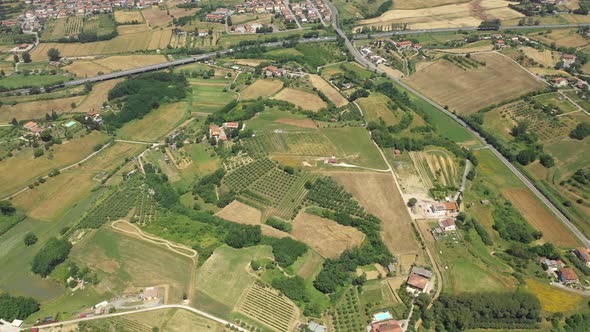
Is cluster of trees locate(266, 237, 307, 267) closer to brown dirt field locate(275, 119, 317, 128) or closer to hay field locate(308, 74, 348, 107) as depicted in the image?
brown dirt field locate(275, 119, 317, 128)

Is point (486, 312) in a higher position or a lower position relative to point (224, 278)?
lower

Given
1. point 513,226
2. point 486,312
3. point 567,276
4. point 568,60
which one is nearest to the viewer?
point 486,312

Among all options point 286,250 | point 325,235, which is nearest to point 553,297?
point 325,235

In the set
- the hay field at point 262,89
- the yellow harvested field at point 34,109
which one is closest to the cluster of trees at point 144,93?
the yellow harvested field at point 34,109

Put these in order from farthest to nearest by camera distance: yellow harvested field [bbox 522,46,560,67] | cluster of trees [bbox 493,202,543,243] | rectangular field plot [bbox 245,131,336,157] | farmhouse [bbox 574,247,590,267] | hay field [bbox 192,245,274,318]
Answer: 1. yellow harvested field [bbox 522,46,560,67]
2. rectangular field plot [bbox 245,131,336,157]
3. cluster of trees [bbox 493,202,543,243]
4. farmhouse [bbox 574,247,590,267]
5. hay field [bbox 192,245,274,318]

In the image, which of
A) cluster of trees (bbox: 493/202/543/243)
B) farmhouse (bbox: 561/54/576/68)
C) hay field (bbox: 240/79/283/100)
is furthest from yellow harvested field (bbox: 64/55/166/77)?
farmhouse (bbox: 561/54/576/68)

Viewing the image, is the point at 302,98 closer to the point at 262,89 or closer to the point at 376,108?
the point at 262,89
